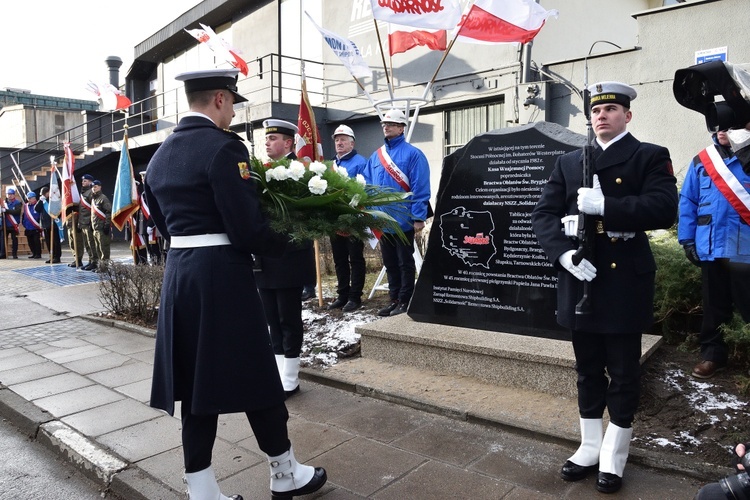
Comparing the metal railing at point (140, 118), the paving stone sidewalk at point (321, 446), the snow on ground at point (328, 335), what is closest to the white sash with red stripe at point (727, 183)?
the paving stone sidewalk at point (321, 446)

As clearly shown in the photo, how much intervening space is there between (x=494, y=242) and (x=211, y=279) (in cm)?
298

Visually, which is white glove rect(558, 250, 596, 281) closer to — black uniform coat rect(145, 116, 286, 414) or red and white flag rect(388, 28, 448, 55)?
black uniform coat rect(145, 116, 286, 414)

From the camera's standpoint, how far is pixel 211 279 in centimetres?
Result: 275

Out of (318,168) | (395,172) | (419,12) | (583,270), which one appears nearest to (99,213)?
(419,12)

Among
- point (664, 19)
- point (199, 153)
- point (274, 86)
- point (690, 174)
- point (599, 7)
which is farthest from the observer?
point (274, 86)

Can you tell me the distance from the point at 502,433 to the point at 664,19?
7867 mm

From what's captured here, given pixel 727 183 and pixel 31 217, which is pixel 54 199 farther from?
pixel 727 183

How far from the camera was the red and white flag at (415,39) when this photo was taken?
35.3 feet

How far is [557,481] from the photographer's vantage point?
3240 mm

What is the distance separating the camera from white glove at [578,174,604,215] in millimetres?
3023

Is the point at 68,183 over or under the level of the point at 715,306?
over

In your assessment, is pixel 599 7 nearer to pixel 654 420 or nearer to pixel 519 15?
pixel 519 15

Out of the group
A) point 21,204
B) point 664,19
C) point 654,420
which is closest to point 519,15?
point 664,19

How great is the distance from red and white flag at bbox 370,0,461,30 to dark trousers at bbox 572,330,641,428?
609 centimetres
